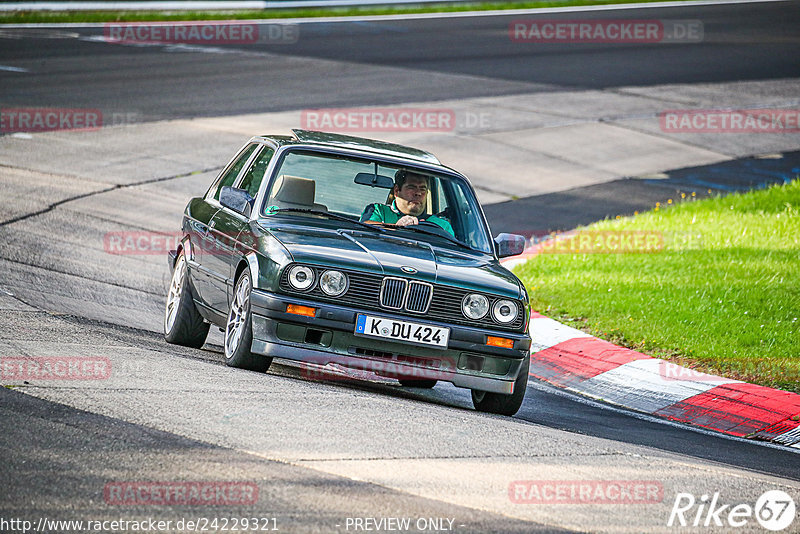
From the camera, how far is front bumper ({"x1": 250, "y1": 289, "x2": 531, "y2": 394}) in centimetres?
685

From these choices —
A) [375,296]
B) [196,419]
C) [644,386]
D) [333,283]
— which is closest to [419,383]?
[644,386]

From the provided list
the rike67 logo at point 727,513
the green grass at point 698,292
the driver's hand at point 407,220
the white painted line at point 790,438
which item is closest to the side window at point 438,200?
the driver's hand at point 407,220

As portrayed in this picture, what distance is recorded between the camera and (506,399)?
7402mm

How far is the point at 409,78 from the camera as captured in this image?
22984mm

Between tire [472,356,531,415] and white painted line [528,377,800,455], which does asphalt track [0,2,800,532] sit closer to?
white painted line [528,377,800,455]

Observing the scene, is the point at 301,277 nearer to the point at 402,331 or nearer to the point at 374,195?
the point at 402,331

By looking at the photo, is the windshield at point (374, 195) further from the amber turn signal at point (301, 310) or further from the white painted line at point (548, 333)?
the white painted line at point (548, 333)

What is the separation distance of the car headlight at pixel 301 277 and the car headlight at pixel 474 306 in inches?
37.8

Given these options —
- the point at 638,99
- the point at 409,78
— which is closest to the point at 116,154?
the point at 409,78

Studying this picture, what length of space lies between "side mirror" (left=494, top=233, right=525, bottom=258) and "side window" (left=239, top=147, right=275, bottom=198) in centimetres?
176

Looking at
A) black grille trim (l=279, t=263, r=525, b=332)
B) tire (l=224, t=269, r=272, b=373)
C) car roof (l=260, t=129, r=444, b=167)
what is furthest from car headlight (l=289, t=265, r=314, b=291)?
car roof (l=260, t=129, r=444, b=167)

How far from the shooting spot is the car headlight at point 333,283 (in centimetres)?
691

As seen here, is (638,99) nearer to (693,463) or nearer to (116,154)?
(116,154)

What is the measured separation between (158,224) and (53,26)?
1605cm
